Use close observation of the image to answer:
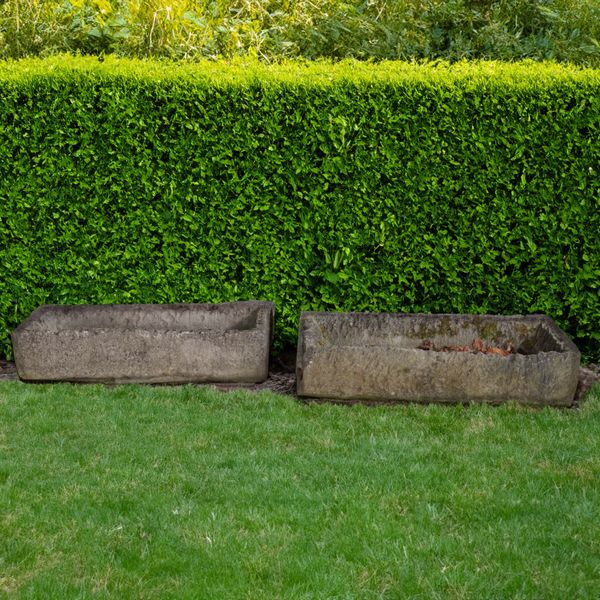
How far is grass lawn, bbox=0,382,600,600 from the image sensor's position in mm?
3732

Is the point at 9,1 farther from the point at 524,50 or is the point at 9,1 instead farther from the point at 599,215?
the point at 599,215

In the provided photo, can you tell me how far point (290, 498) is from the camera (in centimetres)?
448

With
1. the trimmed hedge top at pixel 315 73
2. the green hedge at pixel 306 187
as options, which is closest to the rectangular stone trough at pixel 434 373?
the green hedge at pixel 306 187

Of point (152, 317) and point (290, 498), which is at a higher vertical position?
point (290, 498)

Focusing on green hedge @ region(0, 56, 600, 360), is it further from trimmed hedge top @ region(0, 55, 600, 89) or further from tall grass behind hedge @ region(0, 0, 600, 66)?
tall grass behind hedge @ region(0, 0, 600, 66)

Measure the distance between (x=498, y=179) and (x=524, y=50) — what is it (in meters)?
2.09

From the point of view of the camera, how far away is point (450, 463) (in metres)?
4.97

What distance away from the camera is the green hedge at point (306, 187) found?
6734 mm

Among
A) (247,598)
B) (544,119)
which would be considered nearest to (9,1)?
(544,119)

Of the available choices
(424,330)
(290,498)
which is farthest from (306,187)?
(290,498)

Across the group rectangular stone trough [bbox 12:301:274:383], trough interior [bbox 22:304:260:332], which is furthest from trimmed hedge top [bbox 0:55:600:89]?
rectangular stone trough [bbox 12:301:274:383]

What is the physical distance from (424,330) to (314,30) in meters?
3.55

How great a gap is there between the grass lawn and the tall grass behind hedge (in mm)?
3530

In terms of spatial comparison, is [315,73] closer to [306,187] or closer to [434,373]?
[306,187]
